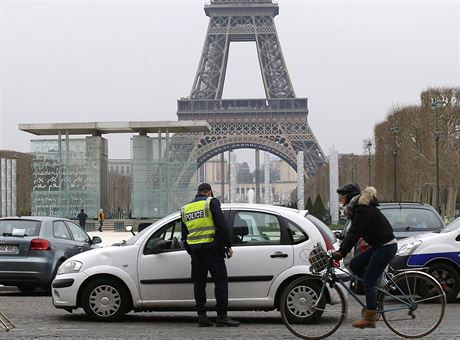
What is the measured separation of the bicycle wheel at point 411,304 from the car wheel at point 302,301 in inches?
25.2

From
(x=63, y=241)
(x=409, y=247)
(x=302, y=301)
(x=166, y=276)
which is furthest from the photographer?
(x=63, y=241)

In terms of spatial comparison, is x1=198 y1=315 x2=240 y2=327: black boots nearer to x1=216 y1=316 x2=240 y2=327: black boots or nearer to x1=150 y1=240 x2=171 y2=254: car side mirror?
x1=216 y1=316 x2=240 y2=327: black boots

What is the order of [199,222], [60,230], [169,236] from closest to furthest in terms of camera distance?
[199,222], [169,236], [60,230]

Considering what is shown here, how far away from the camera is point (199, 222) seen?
9.23 meters

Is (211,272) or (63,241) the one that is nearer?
(211,272)

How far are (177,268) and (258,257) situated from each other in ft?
2.89

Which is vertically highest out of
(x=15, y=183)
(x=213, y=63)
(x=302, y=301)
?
(x=213, y=63)

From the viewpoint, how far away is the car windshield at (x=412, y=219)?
1387 centimetres

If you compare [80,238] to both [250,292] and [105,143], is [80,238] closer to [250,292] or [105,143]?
[250,292]

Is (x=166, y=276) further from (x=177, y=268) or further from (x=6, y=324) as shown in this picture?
(x=6, y=324)

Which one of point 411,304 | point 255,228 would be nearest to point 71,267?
point 255,228

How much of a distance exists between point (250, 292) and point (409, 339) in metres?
1.94

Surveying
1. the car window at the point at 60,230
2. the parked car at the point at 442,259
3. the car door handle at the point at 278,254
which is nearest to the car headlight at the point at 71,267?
the car door handle at the point at 278,254

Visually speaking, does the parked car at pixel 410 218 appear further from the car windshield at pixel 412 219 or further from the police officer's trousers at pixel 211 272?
the police officer's trousers at pixel 211 272
